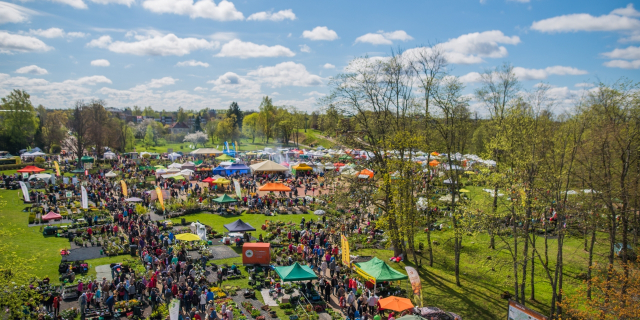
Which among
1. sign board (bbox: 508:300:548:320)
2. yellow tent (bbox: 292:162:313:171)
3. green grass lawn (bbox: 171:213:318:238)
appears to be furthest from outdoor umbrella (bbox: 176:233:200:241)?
yellow tent (bbox: 292:162:313:171)

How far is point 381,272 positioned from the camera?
1734 centimetres

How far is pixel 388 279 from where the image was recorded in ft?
55.6

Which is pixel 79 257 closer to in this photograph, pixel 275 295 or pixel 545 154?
pixel 275 295

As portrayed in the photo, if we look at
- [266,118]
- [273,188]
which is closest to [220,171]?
[273,188]

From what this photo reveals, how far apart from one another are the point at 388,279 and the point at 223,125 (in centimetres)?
9609

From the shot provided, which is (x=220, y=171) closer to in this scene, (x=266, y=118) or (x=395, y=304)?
(x=395, y=304)

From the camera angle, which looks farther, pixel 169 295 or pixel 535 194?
pixel 169 295

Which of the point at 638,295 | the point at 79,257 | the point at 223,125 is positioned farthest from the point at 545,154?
the point at 223,125

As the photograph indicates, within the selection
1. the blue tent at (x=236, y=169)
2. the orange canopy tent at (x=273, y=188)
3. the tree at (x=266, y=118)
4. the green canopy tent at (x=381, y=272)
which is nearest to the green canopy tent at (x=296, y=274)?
the green canopy tent at (x=381, y=272)

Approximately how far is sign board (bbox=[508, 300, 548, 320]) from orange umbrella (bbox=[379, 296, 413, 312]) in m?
3.76

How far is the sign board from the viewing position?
12.2m

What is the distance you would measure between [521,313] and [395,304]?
459 centimetres

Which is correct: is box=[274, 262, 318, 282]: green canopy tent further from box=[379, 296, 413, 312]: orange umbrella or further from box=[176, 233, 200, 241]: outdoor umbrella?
box=[176, 233, 200, 241]: outdoor umbrella

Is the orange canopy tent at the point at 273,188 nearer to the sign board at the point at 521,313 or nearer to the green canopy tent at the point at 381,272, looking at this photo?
the green canopy tent at the point at 381,272
